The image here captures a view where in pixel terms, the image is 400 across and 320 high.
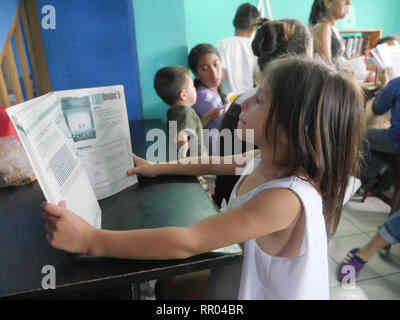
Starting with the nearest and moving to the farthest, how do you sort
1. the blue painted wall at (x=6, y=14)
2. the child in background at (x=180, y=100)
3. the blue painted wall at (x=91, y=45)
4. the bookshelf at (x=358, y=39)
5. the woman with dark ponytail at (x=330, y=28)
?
the child in background at (x=180, y=100)
the blue painted wall at (x=91, y=45)
the blue painted wall at (x=6, y=14)
the woman with dark ponytail at (x=330, y=28)
the bookshelf at (x=358, y=39)

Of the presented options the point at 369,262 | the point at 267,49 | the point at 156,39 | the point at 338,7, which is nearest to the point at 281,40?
the point at 267,49

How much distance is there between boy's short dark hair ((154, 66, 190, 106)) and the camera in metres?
1.60

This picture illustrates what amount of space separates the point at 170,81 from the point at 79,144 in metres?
0.99

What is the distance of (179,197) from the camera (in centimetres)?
77

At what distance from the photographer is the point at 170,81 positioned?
160 centimetres

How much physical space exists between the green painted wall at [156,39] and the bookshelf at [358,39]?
133 inches

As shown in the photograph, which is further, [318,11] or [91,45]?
[318,11]

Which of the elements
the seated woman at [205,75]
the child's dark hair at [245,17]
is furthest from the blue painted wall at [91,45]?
the child's dark hair at [245,17]

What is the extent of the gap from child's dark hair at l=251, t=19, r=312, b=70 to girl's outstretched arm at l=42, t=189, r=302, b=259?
867 millimetres

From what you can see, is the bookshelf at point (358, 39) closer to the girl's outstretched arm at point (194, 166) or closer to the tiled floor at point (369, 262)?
the tiled floor at point (369, 262)

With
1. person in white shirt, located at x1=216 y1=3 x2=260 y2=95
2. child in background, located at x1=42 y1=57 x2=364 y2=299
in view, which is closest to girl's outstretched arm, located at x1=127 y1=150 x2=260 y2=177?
child in background, located at x1=42 y1=57 x2=364 y2=299

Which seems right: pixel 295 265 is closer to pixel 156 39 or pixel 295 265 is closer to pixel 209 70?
pixel 156 39

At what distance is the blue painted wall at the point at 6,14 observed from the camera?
1746 mm
